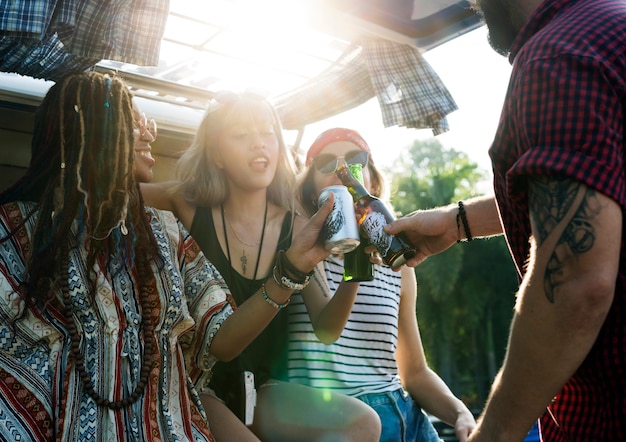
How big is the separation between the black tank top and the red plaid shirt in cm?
141

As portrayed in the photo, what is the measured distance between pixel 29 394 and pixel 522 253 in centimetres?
153

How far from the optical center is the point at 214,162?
3.03 meters

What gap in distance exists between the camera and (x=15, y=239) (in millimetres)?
2158

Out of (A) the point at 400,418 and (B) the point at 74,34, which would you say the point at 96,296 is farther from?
(A) the point at 400,418

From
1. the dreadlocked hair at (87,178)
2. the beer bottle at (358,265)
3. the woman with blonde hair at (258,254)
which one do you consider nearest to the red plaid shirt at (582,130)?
the woman with blonde hair at (258,254)

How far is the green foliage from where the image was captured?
1246 inches

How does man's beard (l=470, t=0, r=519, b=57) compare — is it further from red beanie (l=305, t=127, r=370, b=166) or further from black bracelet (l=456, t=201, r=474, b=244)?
red beanie (l=305, t=127, r=370, b=166)

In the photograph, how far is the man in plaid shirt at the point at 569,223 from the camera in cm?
127

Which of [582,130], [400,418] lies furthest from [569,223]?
[400,418]

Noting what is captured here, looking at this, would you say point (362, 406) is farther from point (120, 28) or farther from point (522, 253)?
point (120, 28)

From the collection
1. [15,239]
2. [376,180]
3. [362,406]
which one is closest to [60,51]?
[15,239]

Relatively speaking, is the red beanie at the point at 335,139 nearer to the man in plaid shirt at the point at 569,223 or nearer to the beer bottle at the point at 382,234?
the beer bottle at the point at 382,234

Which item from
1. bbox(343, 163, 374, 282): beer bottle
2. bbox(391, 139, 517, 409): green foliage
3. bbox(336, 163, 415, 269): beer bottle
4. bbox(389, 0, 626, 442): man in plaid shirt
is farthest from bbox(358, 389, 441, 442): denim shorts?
bbox(391, 139, 517, 409): green foliage

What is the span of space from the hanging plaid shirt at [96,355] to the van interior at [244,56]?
0.95 metres
